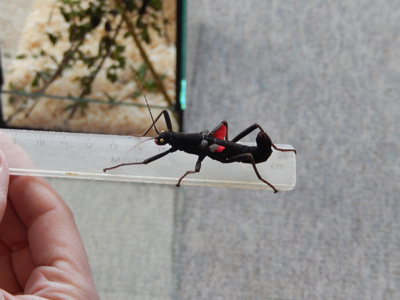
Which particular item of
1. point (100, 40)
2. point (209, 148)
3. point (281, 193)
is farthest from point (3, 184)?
point (281, 193)

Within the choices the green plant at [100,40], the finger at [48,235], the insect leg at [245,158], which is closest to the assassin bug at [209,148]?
the insect leg at [245,158]

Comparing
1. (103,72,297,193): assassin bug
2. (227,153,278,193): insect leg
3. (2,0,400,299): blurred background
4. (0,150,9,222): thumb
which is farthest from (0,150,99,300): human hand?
(227,153,278,193): insect leg

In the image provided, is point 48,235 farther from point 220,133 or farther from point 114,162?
point 220,133

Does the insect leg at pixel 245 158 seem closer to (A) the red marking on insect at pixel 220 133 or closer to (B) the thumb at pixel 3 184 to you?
(A) the red marking on insect at pixel 220 133

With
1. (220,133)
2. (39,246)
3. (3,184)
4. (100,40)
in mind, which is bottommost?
(39,246)

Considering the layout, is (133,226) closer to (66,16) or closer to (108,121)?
(108,121)

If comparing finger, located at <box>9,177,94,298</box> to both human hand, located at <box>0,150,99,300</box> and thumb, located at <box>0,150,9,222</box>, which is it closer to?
human hand, located at <box>0,150,99,300</box>
